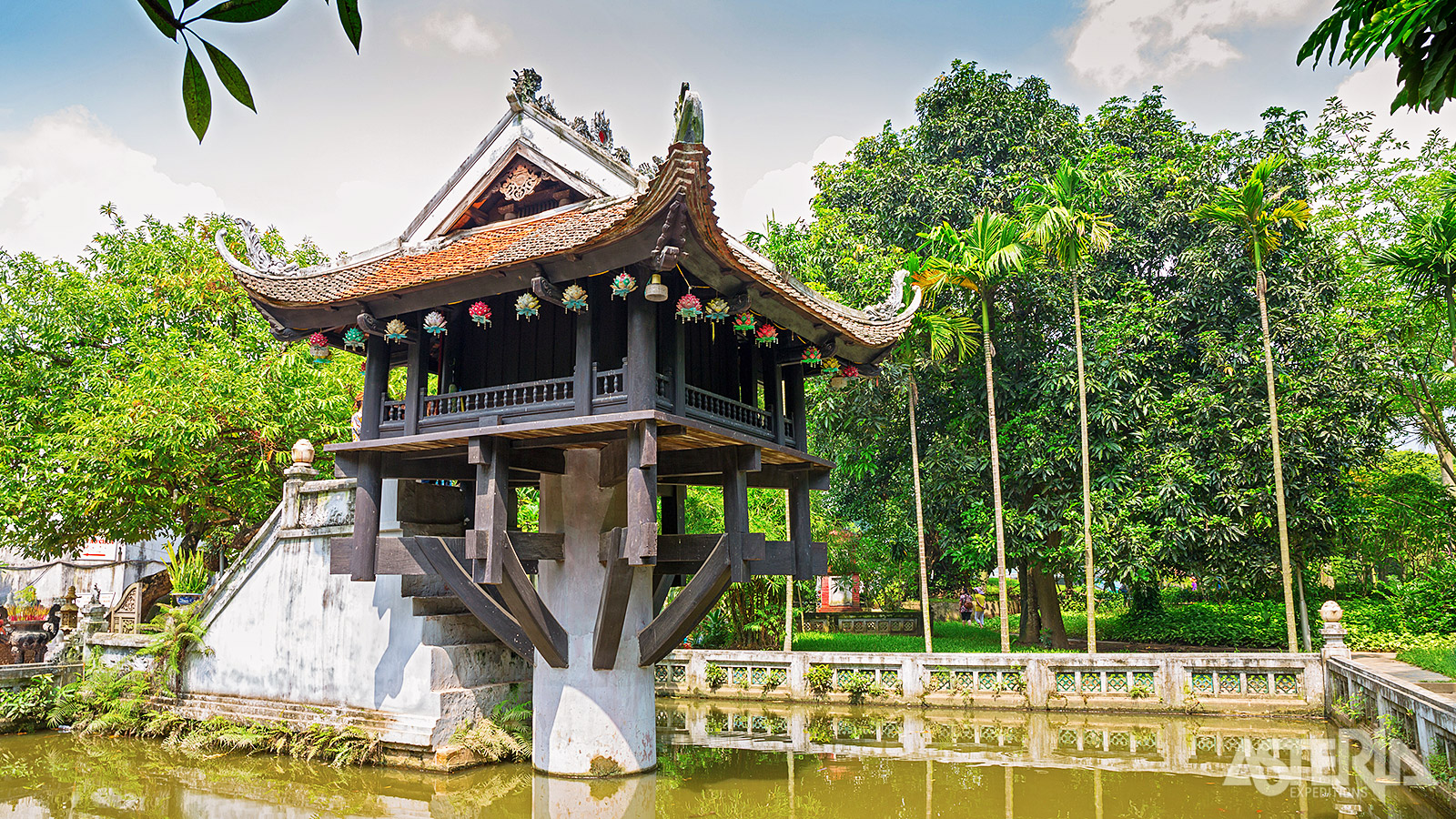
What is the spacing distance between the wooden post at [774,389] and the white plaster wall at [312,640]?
4.80 metres

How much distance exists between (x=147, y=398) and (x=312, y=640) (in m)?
5.34

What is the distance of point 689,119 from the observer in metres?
7.28

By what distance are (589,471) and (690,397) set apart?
1848mm

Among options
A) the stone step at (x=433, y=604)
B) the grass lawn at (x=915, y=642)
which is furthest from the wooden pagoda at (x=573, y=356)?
the grass lawn at (x=915, y=642)

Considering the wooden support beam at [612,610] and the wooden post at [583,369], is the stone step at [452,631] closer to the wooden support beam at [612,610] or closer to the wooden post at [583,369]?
the wooden support beam at [612,610]

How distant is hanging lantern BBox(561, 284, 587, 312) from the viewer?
8273 mm

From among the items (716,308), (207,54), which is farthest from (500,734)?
(207,54)

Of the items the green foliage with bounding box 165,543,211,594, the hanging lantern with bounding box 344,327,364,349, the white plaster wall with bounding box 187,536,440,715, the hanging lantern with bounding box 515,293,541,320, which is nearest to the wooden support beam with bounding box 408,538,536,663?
the white plaster wall with bounding box 187,536,440,715

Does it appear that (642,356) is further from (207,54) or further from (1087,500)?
(1087,500)

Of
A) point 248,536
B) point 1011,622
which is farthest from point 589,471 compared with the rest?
point 1011,622

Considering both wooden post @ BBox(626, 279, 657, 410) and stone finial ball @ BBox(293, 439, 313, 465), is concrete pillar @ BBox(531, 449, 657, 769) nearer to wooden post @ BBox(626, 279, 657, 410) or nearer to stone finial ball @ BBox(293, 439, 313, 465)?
wooden post @ BBox(626, 279, 657, 410)

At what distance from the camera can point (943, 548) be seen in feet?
64.8

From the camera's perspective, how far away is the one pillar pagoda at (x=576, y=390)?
8352 millimetres

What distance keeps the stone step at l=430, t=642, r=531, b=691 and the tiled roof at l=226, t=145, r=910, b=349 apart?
429 cm
